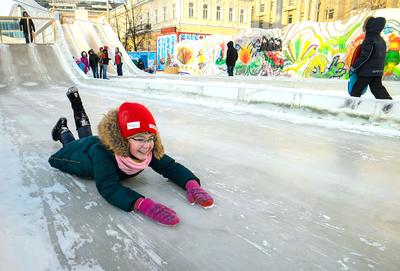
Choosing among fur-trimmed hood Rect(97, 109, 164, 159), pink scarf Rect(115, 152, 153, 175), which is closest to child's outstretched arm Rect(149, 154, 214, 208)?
pink scarf Rect(115, 152, 153, 175)

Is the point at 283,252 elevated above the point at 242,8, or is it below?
below

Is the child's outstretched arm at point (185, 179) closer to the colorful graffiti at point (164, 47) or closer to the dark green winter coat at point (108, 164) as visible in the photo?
the dark green winter coat at point (108, 164)

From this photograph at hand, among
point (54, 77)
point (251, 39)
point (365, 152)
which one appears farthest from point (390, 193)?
point (251, 39)

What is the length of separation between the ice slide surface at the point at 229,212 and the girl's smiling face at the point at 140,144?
31 cm

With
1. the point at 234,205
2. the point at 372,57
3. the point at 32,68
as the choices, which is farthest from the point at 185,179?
the point at 32,68

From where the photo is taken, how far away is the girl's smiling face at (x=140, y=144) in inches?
66.0

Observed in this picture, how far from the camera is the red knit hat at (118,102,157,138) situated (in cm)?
164

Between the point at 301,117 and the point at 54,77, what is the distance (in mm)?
10016

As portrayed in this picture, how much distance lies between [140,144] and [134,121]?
14 centimetres

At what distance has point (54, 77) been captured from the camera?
11273 mm

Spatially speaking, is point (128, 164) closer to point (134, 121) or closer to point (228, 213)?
point (134, 121)

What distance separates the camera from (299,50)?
1482 centimetres

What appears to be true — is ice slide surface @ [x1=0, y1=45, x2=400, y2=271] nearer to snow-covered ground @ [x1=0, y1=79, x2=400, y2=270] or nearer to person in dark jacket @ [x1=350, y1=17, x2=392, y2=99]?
snow-covered ground @ [x1=0, y1=79, x2=400, y2=270]

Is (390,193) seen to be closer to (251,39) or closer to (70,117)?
(70,117)
